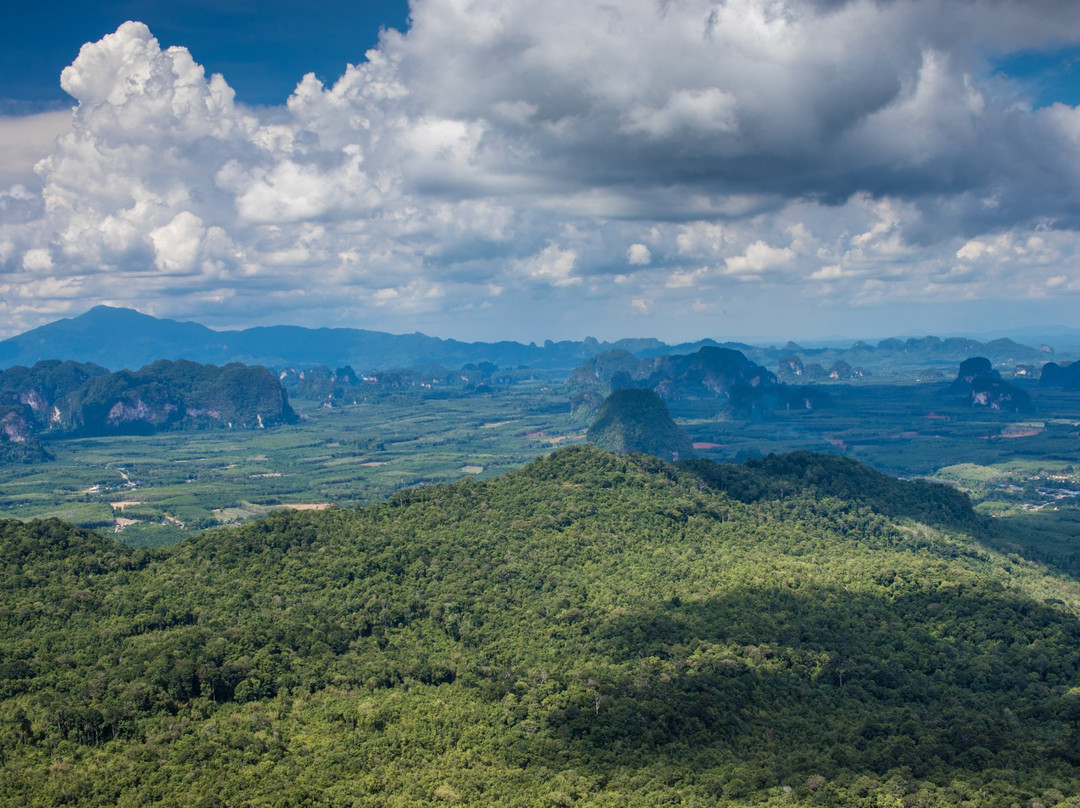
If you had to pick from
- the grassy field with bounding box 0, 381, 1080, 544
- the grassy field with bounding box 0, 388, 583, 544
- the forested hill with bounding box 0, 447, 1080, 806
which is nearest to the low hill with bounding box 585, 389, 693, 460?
the grassy field with bounding box 0, 381, 1080, 544

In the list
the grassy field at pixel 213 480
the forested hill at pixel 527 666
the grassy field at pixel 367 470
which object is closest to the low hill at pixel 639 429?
the grassy field at pixel 367 470

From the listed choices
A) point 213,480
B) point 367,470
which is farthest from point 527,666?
Answer: point 213,480

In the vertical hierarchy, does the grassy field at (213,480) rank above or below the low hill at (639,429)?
below

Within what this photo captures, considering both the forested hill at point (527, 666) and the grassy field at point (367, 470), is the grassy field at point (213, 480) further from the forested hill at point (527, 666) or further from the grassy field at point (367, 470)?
the forested hill at point (527, 666)

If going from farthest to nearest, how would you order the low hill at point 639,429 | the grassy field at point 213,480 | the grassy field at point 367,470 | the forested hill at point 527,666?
the low hill at point 639,429
the grassy field at point 367,470
the grassy field at point 213,480
the forested hill at point 527,666

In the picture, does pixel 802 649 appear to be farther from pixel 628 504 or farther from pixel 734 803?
pixel 628 504

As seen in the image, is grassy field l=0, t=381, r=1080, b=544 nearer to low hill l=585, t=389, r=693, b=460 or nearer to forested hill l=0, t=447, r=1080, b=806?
low hill l=585, t=389, r=693, b=460

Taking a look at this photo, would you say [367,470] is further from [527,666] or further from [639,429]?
[527,666]

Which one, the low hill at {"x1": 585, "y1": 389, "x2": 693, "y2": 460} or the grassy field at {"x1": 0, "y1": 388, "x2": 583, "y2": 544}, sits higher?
the low hill at {"x1": 585, "y1": 389, "x2": 693, "y2": 460}
